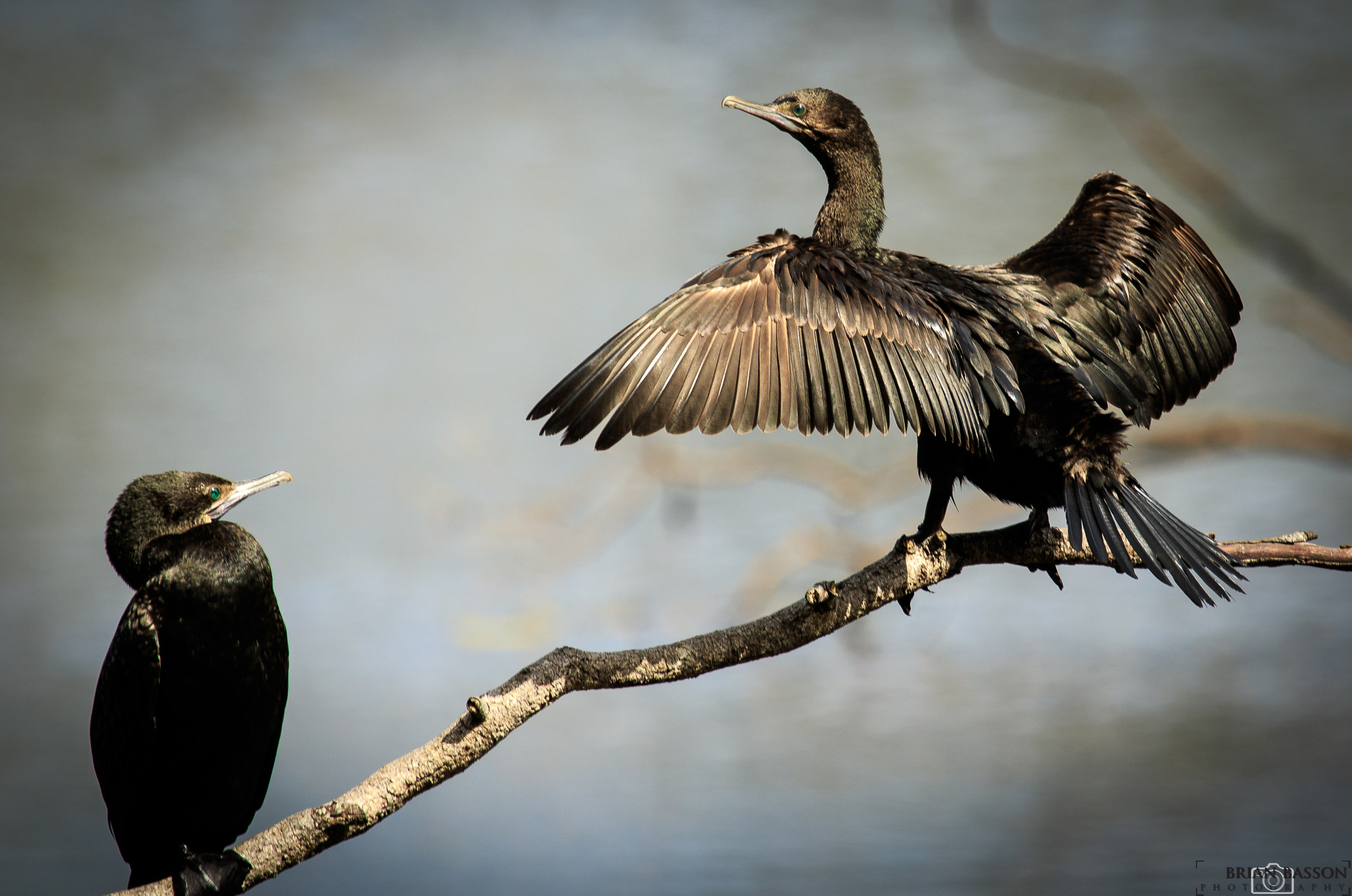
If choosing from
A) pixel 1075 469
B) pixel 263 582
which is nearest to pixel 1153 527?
pixel 1075 469

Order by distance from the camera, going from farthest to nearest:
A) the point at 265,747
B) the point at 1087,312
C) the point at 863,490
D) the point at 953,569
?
the point at 863,490
the point at 1087,312
the point at 953,569
the point at 265,747

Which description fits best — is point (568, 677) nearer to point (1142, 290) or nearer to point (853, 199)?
point (853, 199)

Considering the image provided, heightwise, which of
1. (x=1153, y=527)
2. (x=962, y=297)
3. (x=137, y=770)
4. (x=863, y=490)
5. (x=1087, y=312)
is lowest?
(x=137, y=770)

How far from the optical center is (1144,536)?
1582mm

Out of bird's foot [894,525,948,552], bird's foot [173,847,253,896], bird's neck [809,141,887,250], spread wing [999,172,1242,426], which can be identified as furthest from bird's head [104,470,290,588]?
spread wing [999,172,1242,426]

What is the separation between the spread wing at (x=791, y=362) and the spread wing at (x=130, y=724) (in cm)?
61

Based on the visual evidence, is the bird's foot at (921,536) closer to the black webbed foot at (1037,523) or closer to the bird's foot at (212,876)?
the black webbed foot at (1037,523)

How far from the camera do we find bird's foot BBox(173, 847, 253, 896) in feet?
4.64

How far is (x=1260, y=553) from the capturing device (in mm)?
1737

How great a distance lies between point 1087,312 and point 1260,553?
0.52m

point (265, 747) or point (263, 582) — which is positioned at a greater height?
point (263, 582)

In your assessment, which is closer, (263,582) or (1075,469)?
(263,582)

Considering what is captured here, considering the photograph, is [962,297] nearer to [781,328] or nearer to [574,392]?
[781,328]

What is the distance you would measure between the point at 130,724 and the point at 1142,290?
1812 mm
